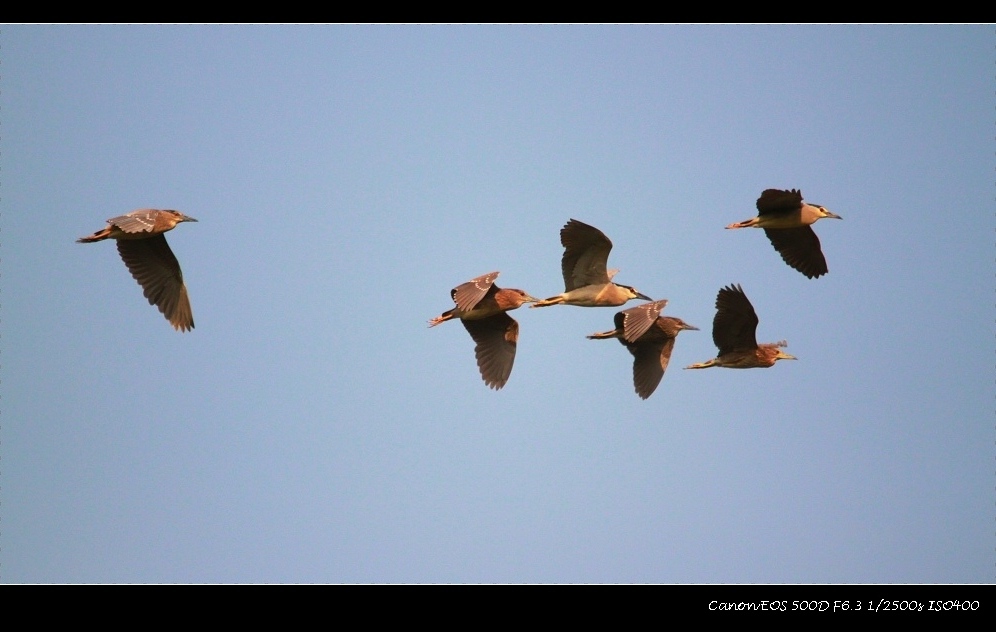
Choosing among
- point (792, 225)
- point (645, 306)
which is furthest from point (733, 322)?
point (792, 225)

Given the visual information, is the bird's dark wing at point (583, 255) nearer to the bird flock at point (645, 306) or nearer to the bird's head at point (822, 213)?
the bird flock at point (645, 306)

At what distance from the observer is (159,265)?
1878 centimetres

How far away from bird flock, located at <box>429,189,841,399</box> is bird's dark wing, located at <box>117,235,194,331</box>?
3.52 metres

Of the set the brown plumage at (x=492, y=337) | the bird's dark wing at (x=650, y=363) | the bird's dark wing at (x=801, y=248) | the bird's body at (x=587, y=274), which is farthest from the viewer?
the bird's dark wing at (x=801, y=248)

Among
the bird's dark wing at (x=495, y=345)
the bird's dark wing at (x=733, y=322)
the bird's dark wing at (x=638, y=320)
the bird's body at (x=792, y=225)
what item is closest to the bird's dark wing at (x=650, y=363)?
the bird's dark wing at (x=733, y=322)

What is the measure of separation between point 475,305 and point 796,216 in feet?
16.0

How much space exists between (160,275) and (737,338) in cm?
802

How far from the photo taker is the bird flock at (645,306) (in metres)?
18.5

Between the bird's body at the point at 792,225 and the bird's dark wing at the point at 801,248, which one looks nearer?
the bird's body at the point at 792,225

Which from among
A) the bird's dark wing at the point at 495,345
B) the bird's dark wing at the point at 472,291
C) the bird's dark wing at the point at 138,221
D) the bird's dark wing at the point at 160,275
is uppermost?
the bird's dark wing at the point at 138,221

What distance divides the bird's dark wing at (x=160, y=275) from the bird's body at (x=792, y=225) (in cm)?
769

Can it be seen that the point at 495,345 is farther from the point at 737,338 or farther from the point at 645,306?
the point at 737,338

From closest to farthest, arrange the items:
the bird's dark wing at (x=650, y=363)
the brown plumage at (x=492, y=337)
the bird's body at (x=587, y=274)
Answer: the bird's body at (x=587, y=274), the brown plumage at (x=492, y=337), the bird's dark wing at (x=650, y=363)
